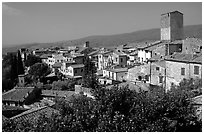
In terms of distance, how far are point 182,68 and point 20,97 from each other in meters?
5.85

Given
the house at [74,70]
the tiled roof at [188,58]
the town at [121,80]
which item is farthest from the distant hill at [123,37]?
the house at [74,70]

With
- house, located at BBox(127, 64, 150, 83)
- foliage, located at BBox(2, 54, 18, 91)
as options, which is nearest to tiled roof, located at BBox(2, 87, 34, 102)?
foliage, located at BBox(2, 54, 18, 91)

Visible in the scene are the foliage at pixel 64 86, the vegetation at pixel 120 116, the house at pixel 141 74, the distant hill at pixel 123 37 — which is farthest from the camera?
the foliage at pixel 64 86

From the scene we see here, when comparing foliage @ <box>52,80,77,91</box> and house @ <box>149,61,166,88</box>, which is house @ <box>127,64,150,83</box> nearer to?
house @ <box>149,61,166,88</box>

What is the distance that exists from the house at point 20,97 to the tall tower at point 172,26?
25.9 feet

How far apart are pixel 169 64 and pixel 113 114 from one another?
6.01m

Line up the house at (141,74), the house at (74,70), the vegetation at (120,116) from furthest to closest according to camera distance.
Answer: the house at (74,70), the house at (141,74), the vegetation at (120,116)

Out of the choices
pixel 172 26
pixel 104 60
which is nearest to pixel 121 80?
pixel 172 26

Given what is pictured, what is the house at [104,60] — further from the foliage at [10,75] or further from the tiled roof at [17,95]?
the tiled roof at [17,95]

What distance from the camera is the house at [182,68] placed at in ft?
25.5

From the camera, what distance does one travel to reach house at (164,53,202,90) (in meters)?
7.78

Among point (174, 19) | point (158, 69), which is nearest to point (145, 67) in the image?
point (158, 69)

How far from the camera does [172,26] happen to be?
1471 cm

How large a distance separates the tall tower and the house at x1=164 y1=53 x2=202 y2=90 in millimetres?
6210
